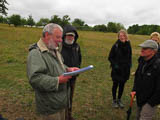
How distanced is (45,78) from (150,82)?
1.86 meters

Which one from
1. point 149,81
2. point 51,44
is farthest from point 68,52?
point 149,81

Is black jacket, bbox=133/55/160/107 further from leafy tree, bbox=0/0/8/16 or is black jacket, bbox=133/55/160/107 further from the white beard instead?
leafy tree, bbox=0/0/8/16

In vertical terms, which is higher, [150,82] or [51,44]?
[51,44]

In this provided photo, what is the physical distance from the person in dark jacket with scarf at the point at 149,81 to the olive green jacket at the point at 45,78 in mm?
1511

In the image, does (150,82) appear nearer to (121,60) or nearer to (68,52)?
(121,60)

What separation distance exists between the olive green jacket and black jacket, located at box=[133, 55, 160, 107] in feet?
4.93

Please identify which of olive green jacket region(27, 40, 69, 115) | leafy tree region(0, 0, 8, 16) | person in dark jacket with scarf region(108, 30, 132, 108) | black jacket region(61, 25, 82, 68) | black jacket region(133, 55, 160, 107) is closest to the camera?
olive green jacket region(27, 40, 69, 115)

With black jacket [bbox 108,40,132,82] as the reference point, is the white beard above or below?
above

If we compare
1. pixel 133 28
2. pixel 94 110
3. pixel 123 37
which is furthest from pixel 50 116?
pixel 133 28

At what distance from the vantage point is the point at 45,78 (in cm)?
180

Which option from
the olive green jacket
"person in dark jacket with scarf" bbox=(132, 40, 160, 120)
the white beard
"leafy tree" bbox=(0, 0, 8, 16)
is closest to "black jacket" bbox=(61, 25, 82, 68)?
the olive green jacket

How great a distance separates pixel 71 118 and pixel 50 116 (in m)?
1.65

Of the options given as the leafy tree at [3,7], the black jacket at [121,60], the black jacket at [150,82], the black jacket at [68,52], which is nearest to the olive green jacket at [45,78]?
the black jacket at [68,52]

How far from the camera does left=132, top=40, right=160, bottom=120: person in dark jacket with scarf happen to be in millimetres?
2449
